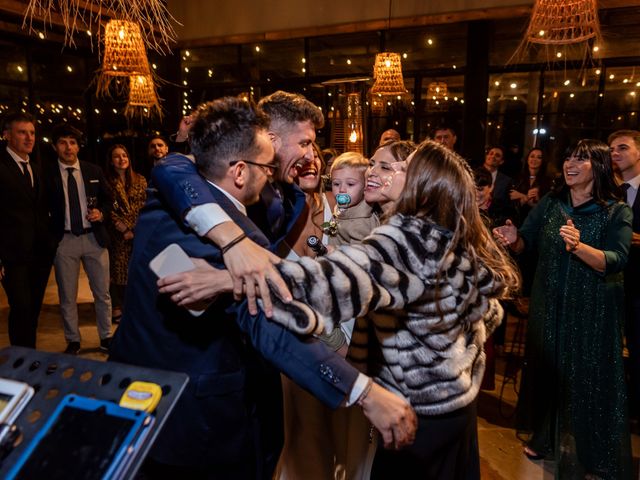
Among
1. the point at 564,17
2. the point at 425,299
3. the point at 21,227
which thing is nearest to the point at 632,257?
the point at 564,17

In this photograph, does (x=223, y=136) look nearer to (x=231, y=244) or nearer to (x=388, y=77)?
(x=231, y=244)

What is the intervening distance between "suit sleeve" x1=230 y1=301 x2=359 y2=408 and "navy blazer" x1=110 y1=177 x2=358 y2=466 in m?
0.02

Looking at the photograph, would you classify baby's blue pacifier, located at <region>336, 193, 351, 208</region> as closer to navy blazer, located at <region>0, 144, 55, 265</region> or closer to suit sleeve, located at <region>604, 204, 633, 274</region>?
suit sleeve, located at <region>604, 204, 633, 274</region>

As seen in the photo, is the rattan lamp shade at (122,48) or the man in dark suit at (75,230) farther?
the man in dark suit at (75,230)

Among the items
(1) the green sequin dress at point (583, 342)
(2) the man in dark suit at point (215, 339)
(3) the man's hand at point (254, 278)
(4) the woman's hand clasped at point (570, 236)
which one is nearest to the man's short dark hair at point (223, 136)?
(2) the man in dark suit at point (215, 339)

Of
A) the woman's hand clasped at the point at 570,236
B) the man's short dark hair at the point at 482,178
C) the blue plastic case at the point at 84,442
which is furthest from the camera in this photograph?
the man's short dark hair at the point at 482,178

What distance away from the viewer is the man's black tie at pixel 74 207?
4.33 m

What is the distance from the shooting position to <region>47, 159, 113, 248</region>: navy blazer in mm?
4262

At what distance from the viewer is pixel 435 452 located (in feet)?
5.51

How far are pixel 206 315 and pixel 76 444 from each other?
70 centimetres

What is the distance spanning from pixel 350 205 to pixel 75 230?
2.85 meters

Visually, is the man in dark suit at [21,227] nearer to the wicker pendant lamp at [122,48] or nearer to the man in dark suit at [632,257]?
the wicker pendant lamp at [122,48]

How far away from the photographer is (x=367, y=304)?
138 centimetres

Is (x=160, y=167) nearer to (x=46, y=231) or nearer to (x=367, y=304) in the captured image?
(x=367, y=304)
